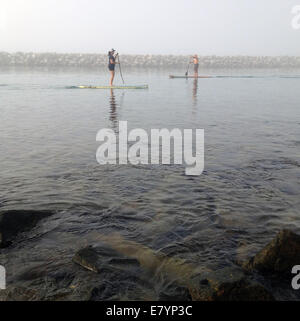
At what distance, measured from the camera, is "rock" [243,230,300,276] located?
158 inches

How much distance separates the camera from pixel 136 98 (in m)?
22.4

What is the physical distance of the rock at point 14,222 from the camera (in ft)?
16.0

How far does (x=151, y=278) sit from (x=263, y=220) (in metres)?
2.48

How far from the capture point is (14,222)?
513 centimetres

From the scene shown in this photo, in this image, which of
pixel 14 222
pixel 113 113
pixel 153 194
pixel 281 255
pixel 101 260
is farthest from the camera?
pixel 113 113

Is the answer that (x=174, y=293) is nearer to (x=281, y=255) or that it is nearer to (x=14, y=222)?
(x=281, y=255)

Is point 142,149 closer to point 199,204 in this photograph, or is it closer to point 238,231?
point 199,204

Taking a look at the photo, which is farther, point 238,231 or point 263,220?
point 263,220

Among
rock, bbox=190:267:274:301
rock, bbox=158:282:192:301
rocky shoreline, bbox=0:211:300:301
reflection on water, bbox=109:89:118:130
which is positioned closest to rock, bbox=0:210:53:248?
rocky shoreline, bbox=0:211:300:301

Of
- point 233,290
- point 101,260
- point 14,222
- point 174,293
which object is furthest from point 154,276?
point 14,222

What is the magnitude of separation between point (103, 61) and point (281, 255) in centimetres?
7723

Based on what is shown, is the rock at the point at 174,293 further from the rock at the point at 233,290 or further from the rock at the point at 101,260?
the rock at the point at 101,260
